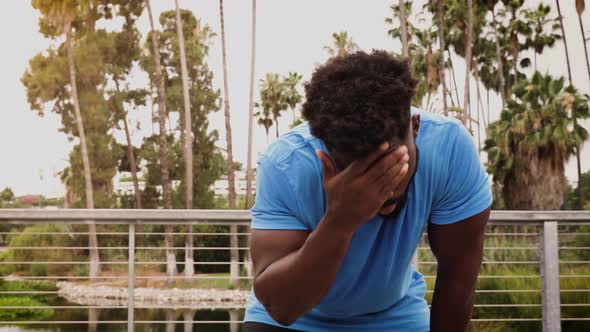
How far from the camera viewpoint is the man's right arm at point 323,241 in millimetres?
1028

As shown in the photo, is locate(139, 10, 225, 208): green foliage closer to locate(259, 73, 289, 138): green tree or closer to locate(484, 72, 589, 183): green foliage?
locate(259, 73, 289, 138): green tree

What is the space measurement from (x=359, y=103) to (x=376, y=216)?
297 millimetres

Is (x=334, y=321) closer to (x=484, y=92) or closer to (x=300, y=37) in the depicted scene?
(x=484, y=92)

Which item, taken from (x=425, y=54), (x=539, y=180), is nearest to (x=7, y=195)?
(x=425, y=54)

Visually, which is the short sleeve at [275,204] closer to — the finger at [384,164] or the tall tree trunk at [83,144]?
the finger at [384,164]

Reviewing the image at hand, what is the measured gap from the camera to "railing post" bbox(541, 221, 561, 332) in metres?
3.20

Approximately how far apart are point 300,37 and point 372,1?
5.93 meters

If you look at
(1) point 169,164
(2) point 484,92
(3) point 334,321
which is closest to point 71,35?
(1) point 169,164

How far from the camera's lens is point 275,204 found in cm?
123

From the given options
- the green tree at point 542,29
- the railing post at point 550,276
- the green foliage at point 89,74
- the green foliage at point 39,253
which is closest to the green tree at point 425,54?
the green tree at point 542,29

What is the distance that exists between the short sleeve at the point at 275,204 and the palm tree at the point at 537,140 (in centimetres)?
2304

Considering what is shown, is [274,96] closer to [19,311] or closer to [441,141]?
[19,311]

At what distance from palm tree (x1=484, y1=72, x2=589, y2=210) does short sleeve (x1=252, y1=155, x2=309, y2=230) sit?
2304 cm

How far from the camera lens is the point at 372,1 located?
132ft
